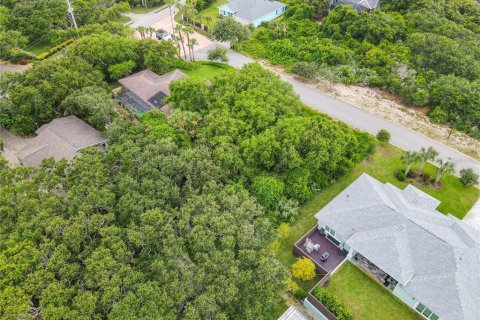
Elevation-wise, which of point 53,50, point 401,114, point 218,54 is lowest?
point 53,50

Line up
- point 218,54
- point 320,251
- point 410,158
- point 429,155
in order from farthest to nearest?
point 218,54, point 410,158, point 429,155, point 320,251

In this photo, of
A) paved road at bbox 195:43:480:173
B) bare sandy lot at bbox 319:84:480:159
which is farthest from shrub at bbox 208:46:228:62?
bare sandy lot at bbox 319:84:480:159

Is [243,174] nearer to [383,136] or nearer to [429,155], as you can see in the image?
[383,136]

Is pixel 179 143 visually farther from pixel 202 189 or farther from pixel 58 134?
pixel 58 134

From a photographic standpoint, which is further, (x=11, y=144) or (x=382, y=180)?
(x=11, y=144)

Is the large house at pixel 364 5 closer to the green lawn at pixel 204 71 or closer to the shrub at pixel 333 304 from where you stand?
the green lawn at pixel 204 71

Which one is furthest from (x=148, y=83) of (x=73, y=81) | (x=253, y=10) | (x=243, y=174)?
(x=253, y=10)

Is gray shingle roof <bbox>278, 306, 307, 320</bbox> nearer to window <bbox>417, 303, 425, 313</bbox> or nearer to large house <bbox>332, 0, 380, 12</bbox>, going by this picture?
window <bbox>417, 303, 425, 313</bbox>

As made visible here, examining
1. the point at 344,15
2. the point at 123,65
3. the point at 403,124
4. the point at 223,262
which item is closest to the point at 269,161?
the point at 223,262
